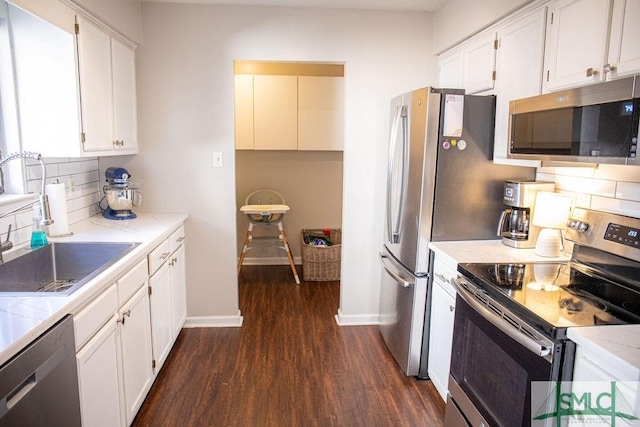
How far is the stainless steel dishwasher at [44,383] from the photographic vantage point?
1.07m

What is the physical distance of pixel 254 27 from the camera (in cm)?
295

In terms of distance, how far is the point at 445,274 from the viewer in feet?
7.33

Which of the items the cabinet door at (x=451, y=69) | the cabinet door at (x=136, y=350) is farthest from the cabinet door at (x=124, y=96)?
the cabinet door at (x=451, y=69)

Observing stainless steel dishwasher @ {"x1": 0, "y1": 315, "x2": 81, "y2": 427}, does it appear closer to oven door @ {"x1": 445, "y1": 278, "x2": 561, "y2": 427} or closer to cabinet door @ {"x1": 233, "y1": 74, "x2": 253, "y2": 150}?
oven door @ {"x1": 445, "y1": 278, "x2": 561, "y2": 427}

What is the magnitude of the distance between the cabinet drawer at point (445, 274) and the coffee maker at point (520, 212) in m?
0.40

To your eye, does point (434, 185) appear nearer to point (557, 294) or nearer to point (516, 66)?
point (516, 66)

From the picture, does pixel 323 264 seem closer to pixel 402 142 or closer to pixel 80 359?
pixel 402 142

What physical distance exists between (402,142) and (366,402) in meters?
1.55

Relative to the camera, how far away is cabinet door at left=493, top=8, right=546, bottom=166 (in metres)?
1.90

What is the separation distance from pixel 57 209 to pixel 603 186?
8.88ft

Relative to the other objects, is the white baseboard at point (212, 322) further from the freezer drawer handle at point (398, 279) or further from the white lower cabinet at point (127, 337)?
the freezer drawer handle at point (398, 279)

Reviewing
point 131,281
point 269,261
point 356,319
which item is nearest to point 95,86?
point 131,281

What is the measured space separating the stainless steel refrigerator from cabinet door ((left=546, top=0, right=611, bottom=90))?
520mm

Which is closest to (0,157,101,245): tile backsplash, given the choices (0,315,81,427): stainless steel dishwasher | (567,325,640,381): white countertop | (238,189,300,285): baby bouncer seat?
(0,315,81,427): stainless steel dishwasher
